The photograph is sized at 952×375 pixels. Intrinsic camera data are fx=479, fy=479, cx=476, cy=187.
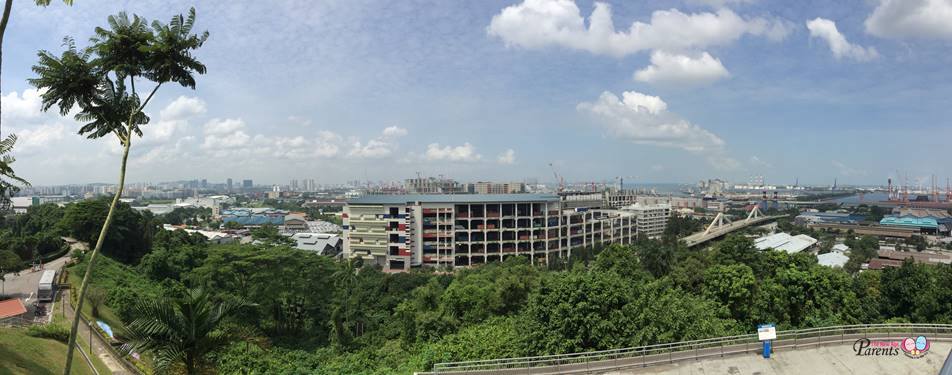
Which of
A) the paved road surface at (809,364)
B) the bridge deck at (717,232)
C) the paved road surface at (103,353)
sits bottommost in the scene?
the bridge deck at (717,232)

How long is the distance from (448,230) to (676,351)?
142 ft

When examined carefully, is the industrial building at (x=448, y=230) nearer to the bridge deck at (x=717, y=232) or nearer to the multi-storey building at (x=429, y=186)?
the bridge deck at (x=717, y=232)

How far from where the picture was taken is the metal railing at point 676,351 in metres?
11.3

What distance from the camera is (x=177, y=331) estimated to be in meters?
6.98

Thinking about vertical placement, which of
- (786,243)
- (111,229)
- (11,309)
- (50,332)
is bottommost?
(786,243)

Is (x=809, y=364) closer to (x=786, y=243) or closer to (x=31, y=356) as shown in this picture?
(x=31, y=356)

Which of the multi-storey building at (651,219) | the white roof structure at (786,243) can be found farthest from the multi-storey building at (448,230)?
the multi-storey building at (651,219)

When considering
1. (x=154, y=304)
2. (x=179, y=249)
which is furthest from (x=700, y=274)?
(x=179, y=249)

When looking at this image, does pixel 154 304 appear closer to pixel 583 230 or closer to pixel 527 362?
pixel 527 362

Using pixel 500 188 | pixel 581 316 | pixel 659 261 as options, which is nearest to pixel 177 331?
pixel 581 316

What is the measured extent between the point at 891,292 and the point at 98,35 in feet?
94.3

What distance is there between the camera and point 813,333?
13.1 meters

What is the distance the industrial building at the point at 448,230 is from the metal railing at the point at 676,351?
4174cm

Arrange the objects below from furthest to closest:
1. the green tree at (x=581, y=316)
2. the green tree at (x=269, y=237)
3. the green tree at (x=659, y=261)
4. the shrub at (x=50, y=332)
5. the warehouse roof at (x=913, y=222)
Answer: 1. the warehouse roof at (x=913, y=222)
2. the green tree at (x=659, y=261)
3. the green tree at (x=269, y=237)
4. the shrub at (x=50, y=332)
5. the green tree at (x=581, y=316)
